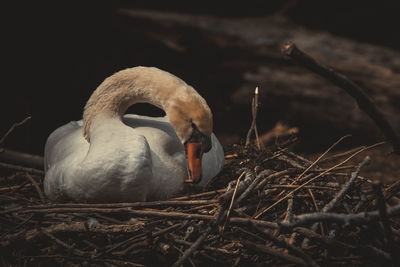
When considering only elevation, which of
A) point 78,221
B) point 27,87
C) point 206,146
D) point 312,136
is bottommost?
point 312,136

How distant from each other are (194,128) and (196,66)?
260 centimetres

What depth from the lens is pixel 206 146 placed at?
2207 millimetres

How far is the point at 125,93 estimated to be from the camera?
2551 millimetres

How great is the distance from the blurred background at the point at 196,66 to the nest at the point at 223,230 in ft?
7.38

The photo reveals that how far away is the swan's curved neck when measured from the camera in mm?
2424

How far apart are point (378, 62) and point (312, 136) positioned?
982mm

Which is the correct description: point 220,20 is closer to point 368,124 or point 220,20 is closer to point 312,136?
point 312,136

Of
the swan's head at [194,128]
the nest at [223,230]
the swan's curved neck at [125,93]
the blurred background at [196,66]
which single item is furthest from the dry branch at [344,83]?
the blurred background at [196,66]

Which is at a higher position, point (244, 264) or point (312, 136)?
point (244, 264)

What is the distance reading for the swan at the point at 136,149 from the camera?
209 cm

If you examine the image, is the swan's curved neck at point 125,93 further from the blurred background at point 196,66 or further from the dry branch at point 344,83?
the blurred background at point 196,66

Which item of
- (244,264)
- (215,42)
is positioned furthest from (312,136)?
(244,264)

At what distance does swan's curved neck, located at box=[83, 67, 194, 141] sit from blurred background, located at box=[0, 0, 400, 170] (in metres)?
1.85

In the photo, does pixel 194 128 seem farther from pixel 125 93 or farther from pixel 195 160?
pixel 125 93
